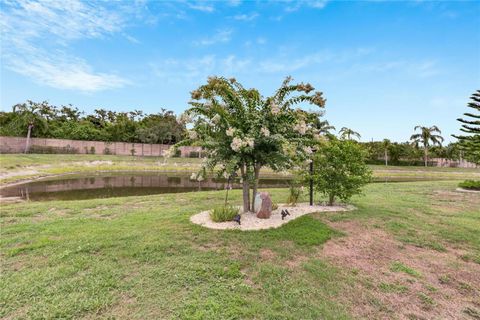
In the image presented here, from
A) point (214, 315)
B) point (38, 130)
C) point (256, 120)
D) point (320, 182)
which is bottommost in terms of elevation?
point (214, 315)

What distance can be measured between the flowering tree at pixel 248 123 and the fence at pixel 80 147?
20.9 m

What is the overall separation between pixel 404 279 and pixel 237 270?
2.51 metres

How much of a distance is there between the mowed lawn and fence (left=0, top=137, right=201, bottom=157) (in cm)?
2191

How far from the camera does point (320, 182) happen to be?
7520 mm

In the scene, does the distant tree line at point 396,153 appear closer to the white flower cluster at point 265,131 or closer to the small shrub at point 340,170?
the small shrub at point 340,170

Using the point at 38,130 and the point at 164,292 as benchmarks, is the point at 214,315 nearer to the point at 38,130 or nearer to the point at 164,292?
the point at 164,292

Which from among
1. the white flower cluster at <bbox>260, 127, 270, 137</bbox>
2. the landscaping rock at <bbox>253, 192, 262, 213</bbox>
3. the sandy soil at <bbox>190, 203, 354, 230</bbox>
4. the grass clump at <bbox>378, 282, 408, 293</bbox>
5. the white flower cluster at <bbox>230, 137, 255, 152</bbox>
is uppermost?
the white flower cluster at <bbox>260, 127, 270, 137</bbox>

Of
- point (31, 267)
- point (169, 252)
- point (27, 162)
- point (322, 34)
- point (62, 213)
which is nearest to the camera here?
point (31, 267)

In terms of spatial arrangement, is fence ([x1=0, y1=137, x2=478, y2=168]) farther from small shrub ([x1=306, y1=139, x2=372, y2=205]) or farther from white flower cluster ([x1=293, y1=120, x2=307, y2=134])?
white flower cluster ([x1=293, y1=120, x2=307, y2=134])

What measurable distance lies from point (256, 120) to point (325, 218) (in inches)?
126

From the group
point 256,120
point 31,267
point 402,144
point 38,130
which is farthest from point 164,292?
point 402,144

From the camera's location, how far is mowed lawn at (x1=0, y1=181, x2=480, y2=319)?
9.75 ft

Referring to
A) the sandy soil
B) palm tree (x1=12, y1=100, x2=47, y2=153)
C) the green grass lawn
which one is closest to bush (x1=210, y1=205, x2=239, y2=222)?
the sandy soil

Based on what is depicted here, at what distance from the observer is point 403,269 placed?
4.03m
